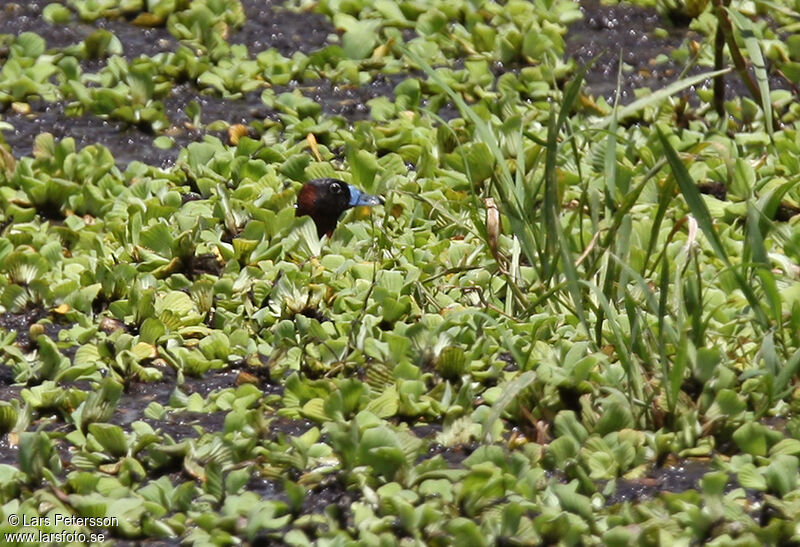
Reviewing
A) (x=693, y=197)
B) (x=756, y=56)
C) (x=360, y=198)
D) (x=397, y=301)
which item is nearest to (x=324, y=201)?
(x=360, y=198)

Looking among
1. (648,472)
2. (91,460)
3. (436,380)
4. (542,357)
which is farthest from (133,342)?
(648,472)

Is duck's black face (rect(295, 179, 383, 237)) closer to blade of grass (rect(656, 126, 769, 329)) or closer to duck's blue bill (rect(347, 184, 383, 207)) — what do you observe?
duck's blue bill (rect(347, 184, 383, 207))

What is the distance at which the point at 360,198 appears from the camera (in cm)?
450

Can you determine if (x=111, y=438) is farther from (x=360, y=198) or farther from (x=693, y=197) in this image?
(x=360, y=198)

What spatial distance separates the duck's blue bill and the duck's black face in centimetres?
2

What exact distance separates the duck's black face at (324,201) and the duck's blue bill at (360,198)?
0.02m

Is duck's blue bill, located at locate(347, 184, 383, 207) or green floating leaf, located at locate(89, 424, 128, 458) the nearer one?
green floating leaf, located at locate(89, 424, 128, 458)

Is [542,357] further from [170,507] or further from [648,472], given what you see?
[170,507]

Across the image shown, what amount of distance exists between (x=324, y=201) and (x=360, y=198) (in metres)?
0.16

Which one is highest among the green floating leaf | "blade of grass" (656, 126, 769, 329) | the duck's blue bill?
"blade of grass" (656, 126, 769, 329)

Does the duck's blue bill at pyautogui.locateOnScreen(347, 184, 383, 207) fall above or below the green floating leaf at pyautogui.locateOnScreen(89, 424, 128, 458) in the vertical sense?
below

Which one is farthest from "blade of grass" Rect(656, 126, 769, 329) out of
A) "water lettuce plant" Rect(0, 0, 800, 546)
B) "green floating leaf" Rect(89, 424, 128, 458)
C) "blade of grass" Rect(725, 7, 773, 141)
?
"green floating leaf" Rect(89, 424, 128, 458)

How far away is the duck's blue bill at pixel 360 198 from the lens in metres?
4.47

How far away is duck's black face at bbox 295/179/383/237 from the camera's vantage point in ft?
14.4
